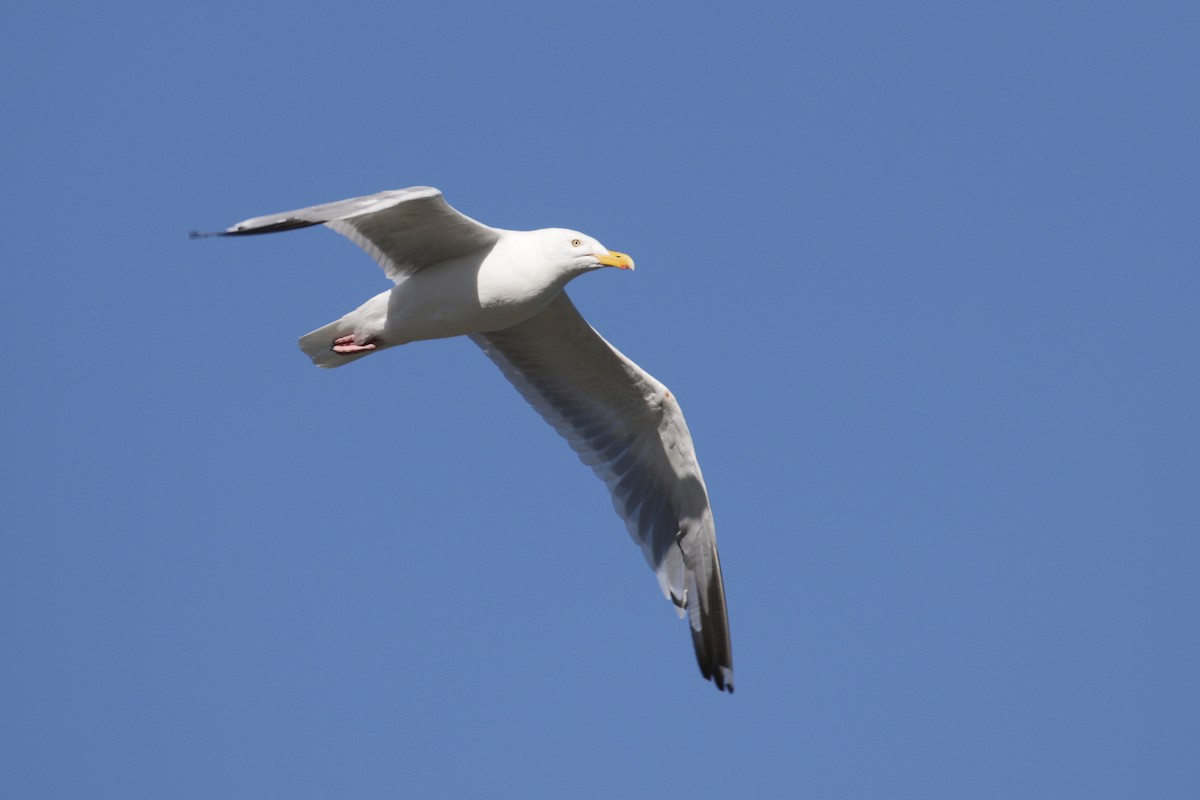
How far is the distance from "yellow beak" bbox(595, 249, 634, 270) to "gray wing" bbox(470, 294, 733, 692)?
2.04m

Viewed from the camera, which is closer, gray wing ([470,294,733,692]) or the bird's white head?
the bird's white head

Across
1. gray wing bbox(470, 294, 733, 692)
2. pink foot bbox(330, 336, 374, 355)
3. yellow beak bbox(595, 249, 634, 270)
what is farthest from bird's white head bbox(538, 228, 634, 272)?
gray wing bbox(470, 294, 733, 692)

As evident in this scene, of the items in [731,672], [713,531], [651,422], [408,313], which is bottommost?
[731,672]

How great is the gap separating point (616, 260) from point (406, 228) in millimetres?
1339

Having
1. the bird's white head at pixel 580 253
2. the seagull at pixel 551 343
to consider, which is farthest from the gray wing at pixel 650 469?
the bird's white head at pixel 580 253

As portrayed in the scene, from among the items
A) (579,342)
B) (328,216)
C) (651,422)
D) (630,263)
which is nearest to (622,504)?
(651,422)

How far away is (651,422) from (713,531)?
38.4 inches

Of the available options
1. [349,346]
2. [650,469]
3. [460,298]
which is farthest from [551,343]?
[349,346]

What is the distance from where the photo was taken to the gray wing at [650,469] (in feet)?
38.1

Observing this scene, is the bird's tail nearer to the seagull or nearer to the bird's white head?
the seagull

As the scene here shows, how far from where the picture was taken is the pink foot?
992 cm

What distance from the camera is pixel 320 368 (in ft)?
33.2

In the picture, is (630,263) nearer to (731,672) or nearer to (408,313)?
(408,313)

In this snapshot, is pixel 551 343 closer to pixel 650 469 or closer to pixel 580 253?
pixel 650 469
